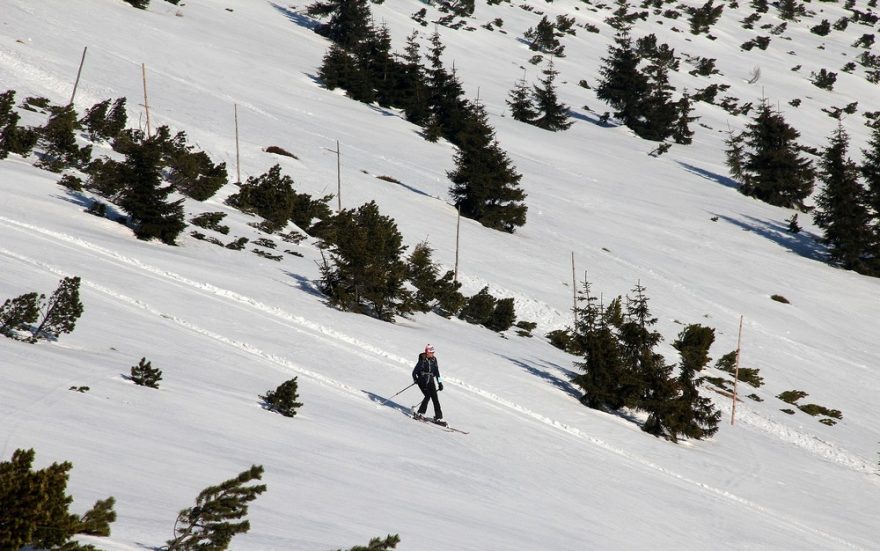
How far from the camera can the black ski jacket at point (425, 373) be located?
13945 mm

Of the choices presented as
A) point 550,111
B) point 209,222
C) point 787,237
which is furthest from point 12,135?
point 550,111

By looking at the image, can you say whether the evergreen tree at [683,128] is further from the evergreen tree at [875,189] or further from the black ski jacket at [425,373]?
the black ski jacket at [425,373]

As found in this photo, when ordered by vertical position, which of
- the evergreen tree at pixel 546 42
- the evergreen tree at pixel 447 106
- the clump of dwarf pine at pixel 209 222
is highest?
the evergreen tree at pixel 546 42

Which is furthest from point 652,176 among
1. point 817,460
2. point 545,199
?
point 817,460

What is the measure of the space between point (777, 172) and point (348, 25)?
3522cm

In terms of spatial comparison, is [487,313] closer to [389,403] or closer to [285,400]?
[389,403]

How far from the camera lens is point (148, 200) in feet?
68.7

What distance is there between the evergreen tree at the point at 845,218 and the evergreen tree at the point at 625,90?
19556 mm

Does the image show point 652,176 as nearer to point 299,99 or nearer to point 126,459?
point 299,99

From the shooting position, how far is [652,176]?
52844 millimetres

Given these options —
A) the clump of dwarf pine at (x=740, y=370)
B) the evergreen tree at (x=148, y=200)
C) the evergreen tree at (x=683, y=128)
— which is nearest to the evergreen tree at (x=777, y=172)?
the evergreen tree at (x=683, y=128)

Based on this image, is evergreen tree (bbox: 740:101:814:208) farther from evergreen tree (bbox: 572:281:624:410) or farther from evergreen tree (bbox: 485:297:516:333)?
evergreen tree (bbox: 572:281:624:410)

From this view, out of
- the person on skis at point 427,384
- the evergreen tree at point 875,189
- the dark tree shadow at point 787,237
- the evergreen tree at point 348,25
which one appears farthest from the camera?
the evergreen tree at point 348,25

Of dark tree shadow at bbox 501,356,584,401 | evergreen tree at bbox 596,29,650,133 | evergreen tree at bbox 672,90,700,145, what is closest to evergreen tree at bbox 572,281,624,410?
dark tree shadow at bbox 501,356,584,401
